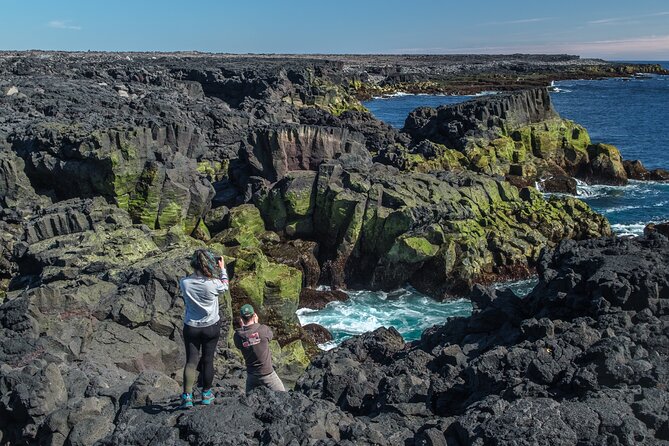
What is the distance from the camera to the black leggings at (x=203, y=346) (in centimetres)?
927

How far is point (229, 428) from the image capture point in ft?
27.0

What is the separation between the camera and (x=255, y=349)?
9336mm

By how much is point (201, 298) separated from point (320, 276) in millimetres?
19534

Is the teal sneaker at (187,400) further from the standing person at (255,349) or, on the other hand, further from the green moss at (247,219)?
the green moss at (247,219)

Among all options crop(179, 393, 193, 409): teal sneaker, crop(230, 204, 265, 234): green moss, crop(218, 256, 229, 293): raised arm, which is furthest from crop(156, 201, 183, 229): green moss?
crop(179, 393, 193, 409): teal sneaker

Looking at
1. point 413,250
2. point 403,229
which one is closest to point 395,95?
point 403,229

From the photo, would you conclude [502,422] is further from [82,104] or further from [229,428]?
[82,104]

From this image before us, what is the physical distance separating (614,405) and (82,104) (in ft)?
171

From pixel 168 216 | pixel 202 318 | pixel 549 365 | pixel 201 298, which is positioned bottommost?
pixel 168 216

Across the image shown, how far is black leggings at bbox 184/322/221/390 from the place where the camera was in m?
9.27

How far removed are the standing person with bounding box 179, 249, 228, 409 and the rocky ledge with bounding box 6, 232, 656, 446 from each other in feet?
1.49

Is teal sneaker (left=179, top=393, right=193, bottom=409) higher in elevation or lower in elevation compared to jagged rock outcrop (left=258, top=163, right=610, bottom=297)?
higher

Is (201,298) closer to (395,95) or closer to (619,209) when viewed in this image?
(619,209)

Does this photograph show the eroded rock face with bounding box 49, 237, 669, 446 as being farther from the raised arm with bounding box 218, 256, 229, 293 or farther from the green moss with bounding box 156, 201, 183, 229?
the green moss with bounding box 156, 201, 183, 229
